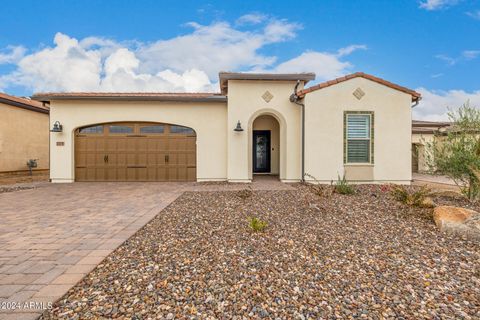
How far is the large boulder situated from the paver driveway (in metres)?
A: 5.20

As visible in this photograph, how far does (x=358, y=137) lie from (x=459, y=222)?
579 centimetres

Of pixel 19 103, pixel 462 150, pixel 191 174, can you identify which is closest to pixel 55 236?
pixel 191 174

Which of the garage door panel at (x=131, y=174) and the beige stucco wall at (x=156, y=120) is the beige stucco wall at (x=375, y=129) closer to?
the beige stucco wall at (x=156, y=120)

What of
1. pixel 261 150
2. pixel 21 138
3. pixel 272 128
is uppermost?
pixel 272 128

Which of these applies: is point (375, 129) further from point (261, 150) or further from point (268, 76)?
point (261, 150)

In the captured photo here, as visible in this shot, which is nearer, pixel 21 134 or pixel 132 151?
pixel 132 151

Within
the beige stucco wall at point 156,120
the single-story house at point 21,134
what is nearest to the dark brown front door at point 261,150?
the beige stucco wall at point 156,120

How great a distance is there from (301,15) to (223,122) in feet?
21.8

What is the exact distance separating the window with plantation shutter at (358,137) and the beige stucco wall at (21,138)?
50.3 ft

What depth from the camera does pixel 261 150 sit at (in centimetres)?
1282

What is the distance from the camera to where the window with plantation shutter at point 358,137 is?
30.3ft

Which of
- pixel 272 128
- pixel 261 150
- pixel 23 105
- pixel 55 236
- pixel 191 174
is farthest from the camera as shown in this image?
pixel 261 150

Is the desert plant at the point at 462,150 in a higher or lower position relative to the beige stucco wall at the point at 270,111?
lower

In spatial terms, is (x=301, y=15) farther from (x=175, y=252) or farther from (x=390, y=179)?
(x=175, y=252)
